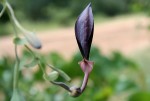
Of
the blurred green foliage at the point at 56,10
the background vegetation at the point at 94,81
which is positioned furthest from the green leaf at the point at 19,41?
the blurred green foliage at the point at 56,10

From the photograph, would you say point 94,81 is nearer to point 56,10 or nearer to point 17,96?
point 17,96

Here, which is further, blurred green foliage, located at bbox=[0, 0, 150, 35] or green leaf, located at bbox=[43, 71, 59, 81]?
blurred green foliage, located at bbox=[0, 0, 150, 35]

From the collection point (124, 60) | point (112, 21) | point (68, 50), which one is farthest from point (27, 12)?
point (124, 60)

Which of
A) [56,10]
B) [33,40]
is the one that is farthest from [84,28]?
[56,10]

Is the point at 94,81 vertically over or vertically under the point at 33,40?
under

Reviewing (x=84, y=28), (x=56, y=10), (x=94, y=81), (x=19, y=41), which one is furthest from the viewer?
(x=56, y=10)

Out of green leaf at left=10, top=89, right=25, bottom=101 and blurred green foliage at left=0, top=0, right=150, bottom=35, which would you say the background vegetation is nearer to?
green leaf at left=10, top=89, right=25, bottom=101

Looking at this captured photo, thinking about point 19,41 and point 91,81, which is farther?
point 91,81

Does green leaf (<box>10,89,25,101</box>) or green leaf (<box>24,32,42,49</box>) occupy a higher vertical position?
green leaf (<box>24,32,42,49</box>)

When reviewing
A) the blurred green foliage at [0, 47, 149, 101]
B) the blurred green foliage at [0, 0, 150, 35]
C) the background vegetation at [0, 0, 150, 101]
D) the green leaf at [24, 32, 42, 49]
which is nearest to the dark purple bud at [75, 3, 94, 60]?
the green leaf at [24, 32, 42, 49]

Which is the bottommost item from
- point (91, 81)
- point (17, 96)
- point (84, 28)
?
point (91, 81)
